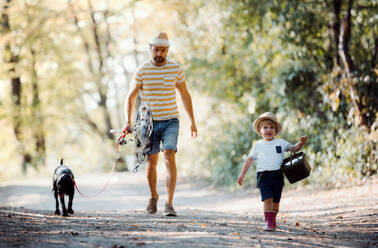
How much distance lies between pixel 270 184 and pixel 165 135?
160 cm

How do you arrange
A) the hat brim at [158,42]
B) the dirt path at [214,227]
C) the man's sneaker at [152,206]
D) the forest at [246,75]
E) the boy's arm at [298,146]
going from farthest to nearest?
the forest at [246,75], the man's sneaker at [152,206], the hat brim at [158,42], the boy's arm at [298,146], the dirt path at [214,227]

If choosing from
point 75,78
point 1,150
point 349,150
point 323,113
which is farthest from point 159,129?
point 75,78

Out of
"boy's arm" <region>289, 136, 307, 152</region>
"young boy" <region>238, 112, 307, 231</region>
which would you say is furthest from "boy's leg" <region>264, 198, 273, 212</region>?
"boy's arm" <region>289, 136, 307, 152</region>

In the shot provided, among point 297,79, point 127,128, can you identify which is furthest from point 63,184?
point 297,79

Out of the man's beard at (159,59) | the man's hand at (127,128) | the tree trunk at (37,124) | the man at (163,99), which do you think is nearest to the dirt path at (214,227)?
the man at (163,99)

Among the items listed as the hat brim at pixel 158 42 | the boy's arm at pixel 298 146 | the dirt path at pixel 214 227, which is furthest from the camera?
the hat brim at pixel 158 42

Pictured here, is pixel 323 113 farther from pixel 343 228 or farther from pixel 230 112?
pixel 343 228

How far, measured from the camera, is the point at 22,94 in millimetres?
25047

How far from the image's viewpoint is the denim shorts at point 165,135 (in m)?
6.07

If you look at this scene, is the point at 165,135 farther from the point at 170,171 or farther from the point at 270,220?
the point at 270,220

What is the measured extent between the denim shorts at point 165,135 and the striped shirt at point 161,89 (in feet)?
0.24

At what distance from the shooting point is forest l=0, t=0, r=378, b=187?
32.1ft

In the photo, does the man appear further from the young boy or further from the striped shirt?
the young boy

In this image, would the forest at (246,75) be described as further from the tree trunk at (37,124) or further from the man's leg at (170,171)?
the man's leg at (170,171)
